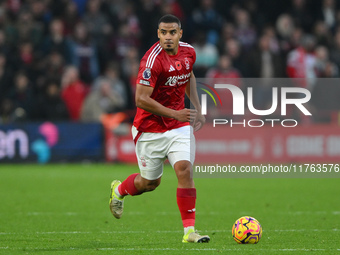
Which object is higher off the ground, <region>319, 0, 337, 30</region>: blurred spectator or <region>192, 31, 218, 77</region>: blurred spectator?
<region>319, 0, 337, 30</region>: blurred spectator

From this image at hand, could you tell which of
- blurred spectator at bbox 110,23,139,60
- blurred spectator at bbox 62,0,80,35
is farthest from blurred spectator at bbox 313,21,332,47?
blurred spectator at bbox 62,0,80,35

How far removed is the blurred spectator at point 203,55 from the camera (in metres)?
18.2

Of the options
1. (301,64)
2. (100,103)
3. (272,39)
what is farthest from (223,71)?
(100,103)

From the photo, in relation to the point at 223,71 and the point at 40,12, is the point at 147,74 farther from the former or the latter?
the point at 40,12

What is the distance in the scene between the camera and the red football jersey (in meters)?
7.46

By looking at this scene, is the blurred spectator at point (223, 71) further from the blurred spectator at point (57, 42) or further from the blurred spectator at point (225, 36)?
the blurred spectator at point (57, 42)

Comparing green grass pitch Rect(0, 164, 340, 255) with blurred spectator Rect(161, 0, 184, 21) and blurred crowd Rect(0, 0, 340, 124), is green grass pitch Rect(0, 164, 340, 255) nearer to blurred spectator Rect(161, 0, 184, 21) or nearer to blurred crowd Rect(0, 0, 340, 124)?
blurred crowd Rect(0, 0, 340, 124)

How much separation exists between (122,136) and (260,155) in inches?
132

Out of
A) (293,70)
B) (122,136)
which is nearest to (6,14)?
(122,136)

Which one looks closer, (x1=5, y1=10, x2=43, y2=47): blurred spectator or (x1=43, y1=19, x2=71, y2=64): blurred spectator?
(x1=43, y1=19, x2=71, y2=64): blurred spectator

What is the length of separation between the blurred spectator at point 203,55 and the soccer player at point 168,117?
1004 centimetres

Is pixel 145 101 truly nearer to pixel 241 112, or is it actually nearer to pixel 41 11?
pixel 241 112

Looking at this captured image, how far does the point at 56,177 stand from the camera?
594 inches

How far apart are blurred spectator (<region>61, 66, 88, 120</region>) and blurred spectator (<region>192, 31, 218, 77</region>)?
296 cm
